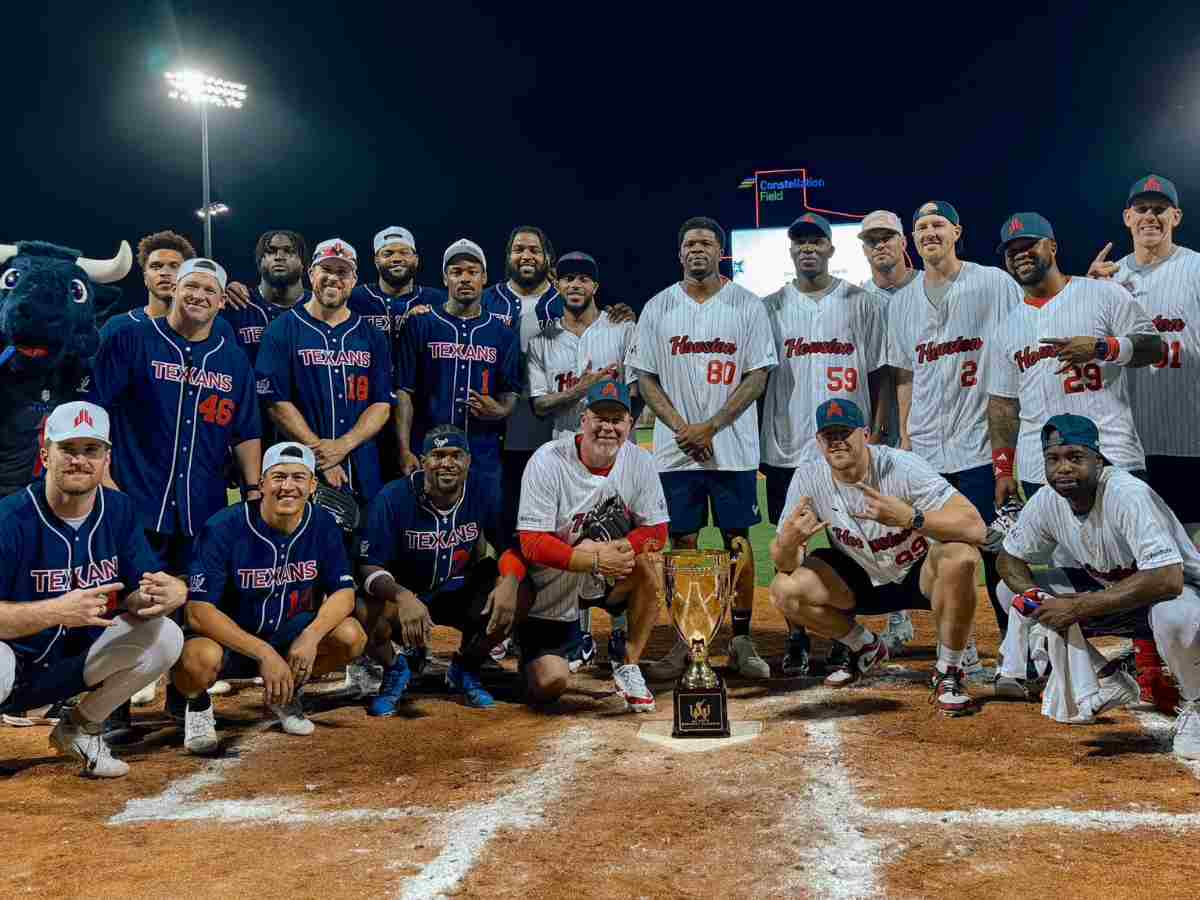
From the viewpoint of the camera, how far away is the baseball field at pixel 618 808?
3035 mm

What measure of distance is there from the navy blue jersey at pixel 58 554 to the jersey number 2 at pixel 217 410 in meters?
0.85

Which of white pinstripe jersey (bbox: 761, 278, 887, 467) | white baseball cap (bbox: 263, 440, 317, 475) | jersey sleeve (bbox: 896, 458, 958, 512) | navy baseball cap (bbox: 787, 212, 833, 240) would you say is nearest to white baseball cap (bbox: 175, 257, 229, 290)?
white baseball cap (bbox: 263, 440, 317, 475)

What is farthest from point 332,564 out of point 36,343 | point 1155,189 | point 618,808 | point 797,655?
point 1155,189

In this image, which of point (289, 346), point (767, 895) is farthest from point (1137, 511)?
point (289, 346)

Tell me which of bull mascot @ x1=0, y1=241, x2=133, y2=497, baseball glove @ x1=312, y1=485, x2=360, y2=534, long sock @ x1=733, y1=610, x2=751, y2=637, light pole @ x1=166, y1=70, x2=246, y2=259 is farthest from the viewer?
light pole @ x1=166, y1=70, x2=246, y2=259

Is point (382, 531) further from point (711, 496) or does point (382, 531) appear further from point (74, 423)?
point (711, 496)

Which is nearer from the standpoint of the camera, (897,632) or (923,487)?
(923,487)

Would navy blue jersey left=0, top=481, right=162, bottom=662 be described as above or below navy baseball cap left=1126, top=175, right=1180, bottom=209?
below

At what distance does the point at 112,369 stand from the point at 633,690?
9.51 ft

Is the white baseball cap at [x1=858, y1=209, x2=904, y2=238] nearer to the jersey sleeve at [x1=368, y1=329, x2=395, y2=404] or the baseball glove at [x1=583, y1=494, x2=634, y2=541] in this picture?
the baseball glove at [x1=583, y1=494, x2=634, y2=541]

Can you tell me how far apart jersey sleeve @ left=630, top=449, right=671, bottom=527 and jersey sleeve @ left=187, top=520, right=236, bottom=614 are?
194 cm

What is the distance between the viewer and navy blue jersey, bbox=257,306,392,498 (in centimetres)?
569

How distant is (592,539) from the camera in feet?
17.5

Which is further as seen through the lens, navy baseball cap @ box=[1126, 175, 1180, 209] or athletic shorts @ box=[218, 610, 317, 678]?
navy baseball cap @ box=[1126, 175, 1180, 209]
